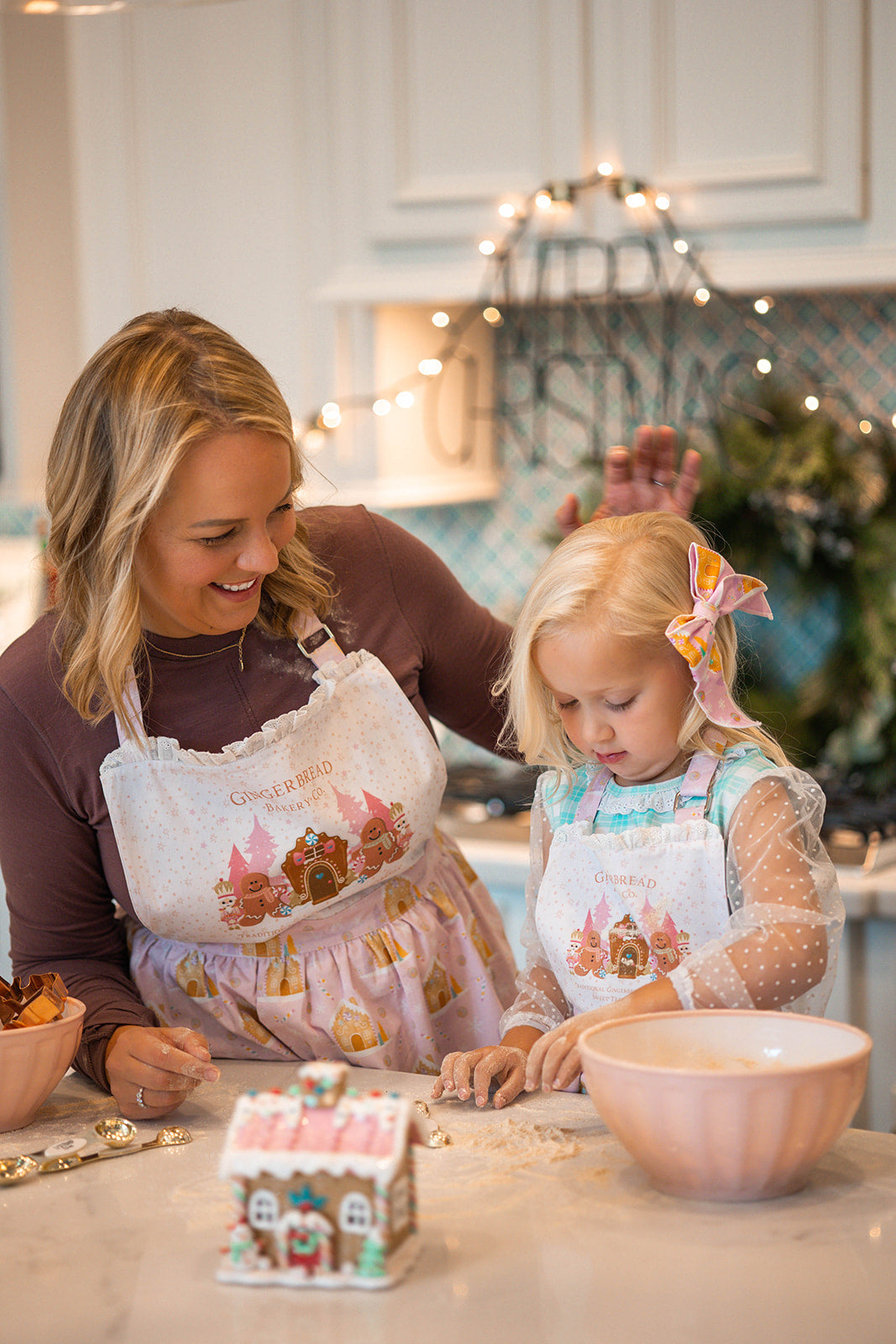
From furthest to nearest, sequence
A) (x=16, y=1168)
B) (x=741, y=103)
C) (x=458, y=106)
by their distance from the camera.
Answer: (x=458, y=106) < (x=741, y=103) < (x=16, y=1168)

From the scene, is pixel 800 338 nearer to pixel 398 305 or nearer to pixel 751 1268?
pixel 398 305

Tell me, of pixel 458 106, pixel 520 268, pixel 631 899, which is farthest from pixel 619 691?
pixel 458 106

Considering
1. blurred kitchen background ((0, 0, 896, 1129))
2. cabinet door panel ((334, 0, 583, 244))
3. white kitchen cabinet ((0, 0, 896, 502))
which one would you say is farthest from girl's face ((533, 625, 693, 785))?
cabinet door panel ((334, 0, 583, 244))

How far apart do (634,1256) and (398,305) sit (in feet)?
6.19

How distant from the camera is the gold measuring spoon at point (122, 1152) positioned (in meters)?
1.00

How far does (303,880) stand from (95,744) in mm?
220

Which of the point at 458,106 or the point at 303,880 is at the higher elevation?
the point at 458,106

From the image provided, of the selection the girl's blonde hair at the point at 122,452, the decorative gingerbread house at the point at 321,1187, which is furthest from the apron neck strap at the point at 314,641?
the decorative gingerbread house at the point at 321,1187

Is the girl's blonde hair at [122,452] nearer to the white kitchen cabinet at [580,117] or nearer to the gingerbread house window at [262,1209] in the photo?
the gingerbread house window at [262,1209]

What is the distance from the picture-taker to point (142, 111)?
2.49 metres

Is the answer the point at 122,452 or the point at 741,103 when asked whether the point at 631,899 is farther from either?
the point at 741,103

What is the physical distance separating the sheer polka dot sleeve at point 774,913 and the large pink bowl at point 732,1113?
0.10 meters

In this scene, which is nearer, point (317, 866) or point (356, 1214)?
point (356, 1214)

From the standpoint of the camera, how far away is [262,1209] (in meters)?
0.80
